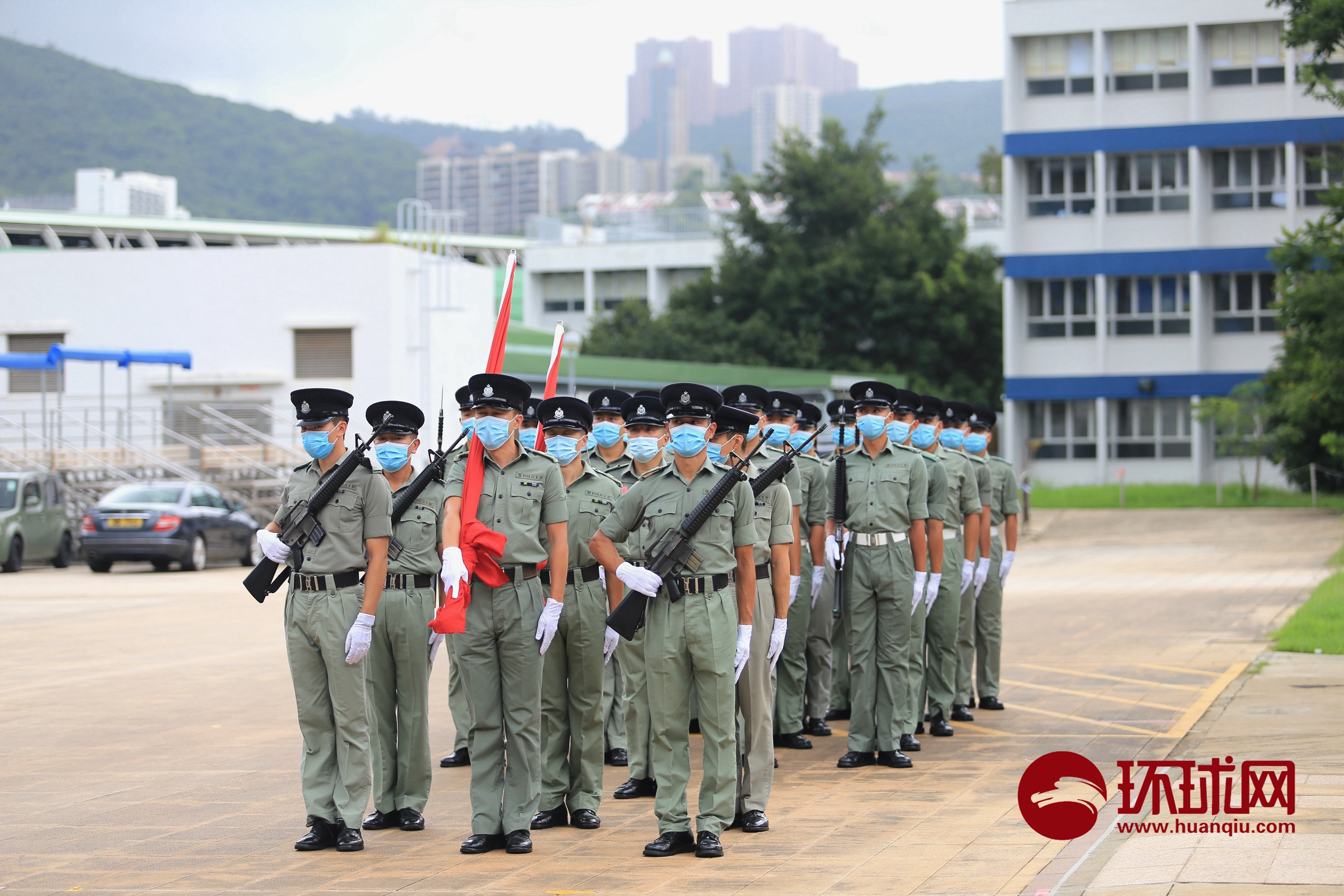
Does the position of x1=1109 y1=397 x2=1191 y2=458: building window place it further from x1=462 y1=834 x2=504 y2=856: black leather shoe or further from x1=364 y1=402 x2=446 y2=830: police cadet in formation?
x1=462 y1=834 x2=504 y2=856: black leather shoe

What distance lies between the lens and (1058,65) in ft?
154

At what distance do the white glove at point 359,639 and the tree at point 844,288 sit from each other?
46.2 meters

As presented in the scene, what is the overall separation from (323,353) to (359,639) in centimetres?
2947

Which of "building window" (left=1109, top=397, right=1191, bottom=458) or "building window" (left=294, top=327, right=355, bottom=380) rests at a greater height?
"building window" (left=294, top=327, right=355, bottom=380)

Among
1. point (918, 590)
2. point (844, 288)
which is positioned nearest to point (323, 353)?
point (844, 288)

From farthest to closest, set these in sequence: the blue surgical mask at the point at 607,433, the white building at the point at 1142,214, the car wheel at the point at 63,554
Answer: the white building at the point at 1142,214, the car wheel at the point at 63,554, the blue surgical mask at the point at 607,433

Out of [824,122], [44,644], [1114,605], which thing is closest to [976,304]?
[824,122]

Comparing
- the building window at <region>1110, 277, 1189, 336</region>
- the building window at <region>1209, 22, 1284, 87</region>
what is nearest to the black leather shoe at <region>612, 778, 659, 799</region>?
the building window at <region>1110, 277, 1189, 336</region>

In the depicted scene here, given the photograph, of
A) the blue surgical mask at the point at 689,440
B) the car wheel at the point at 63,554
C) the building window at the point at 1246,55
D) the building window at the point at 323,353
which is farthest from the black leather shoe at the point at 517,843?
the building window at the point at 1246,55

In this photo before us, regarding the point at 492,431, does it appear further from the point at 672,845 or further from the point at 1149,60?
the point at 1149,60

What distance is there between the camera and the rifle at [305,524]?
7.14m

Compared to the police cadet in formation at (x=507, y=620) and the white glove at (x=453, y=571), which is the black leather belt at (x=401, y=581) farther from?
the white glove at (x=453, y=571)

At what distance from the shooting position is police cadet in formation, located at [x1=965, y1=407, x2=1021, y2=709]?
11.4 metres

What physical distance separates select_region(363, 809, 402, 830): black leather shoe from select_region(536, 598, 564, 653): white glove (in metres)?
1.29
